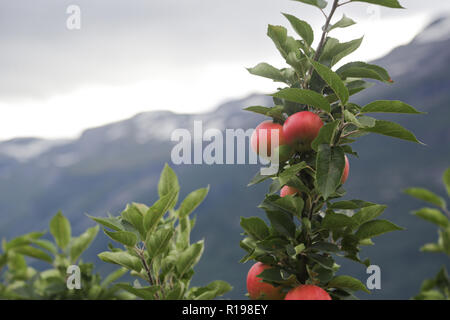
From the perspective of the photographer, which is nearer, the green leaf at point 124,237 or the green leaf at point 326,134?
the green leaf at point 326,134

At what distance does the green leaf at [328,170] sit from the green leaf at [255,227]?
24 centimetres

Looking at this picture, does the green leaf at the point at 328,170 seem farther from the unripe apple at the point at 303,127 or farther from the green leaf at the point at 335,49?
the green leaf at the point at 335,49

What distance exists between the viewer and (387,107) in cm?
88

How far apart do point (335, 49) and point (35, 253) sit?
1669mm

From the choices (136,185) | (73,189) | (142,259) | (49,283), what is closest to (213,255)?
(136,185)

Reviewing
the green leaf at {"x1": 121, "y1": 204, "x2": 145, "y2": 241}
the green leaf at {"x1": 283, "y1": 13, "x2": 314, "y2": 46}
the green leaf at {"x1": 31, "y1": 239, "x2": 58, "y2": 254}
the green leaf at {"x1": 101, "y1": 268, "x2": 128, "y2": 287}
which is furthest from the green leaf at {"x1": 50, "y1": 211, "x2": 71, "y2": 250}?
the green leaf at {"x1": 283, "y1": 13, "x2": 314, "y2": 46}

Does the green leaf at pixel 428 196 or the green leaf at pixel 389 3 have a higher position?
the green leaf at pixel 389 3

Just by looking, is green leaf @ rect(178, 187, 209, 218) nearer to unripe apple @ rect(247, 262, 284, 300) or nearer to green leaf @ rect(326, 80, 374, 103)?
unripe apple @ rect(247, 262, 284, 300)

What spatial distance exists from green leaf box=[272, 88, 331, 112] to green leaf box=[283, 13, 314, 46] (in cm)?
23

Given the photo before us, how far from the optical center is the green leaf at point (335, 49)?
998mm

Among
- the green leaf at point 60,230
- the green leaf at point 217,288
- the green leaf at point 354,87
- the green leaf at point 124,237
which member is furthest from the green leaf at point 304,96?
the green leaf at point 60,230

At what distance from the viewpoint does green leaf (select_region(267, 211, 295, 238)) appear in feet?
3.24
